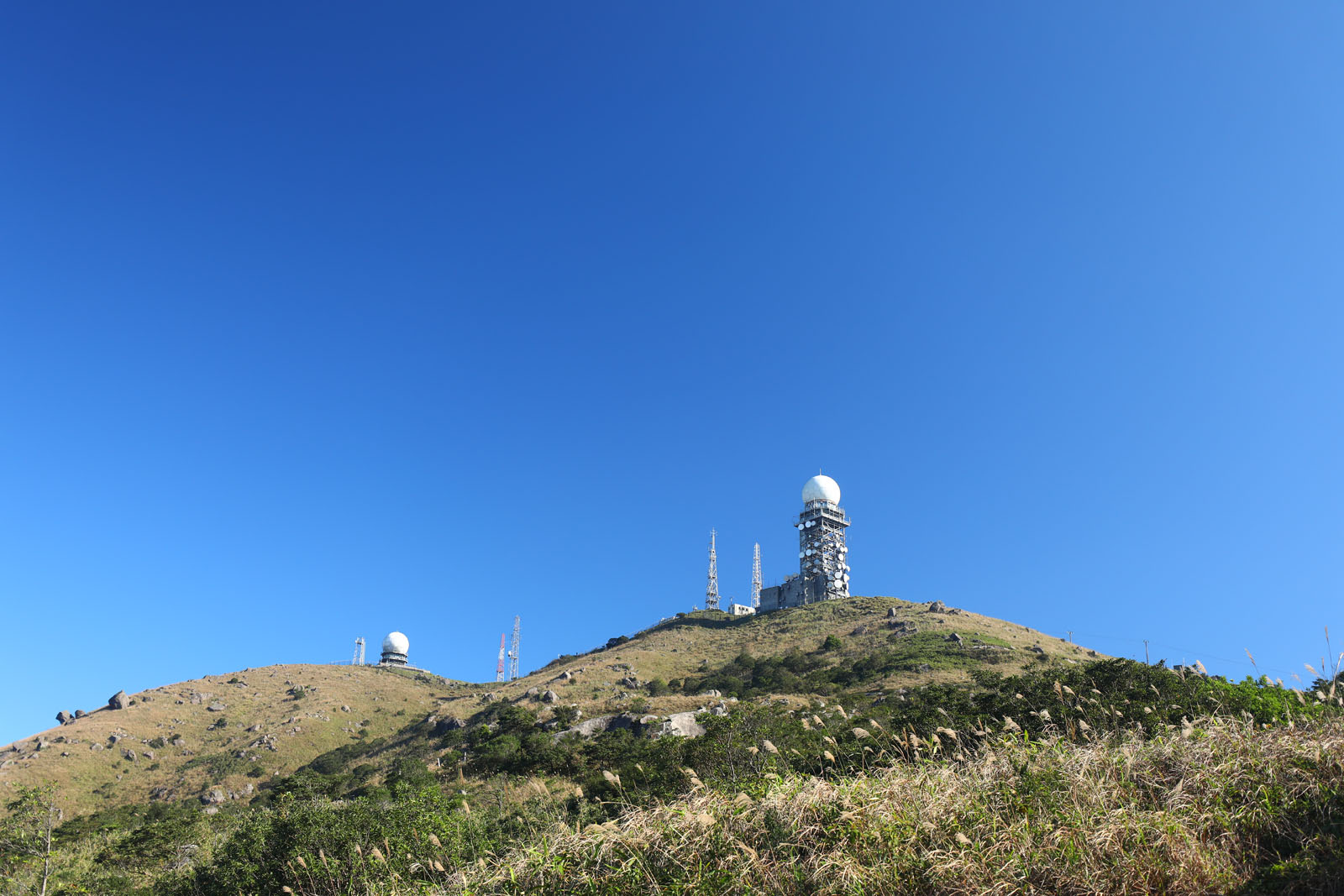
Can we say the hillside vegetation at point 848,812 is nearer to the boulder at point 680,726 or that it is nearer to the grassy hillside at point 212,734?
the boulder at point 680,726

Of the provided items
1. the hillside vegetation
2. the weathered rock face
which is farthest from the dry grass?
the weathered rock face

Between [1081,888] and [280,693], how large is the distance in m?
119

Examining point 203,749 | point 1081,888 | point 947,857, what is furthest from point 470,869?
point 203,749

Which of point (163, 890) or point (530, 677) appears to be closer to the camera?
point (163, 890)

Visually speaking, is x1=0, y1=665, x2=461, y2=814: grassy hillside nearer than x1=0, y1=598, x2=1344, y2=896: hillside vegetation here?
No

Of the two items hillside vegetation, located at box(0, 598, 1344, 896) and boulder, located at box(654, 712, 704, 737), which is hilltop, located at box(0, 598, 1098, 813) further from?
hillside vegetation, located at box(0, 598, 1344, 896)

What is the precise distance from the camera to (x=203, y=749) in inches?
3410

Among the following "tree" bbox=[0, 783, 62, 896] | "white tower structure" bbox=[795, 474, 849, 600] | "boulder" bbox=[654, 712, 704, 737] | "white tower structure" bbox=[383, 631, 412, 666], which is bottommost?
"tree" bbox=[0, 783, 62, 896]

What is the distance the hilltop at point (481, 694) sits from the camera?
69.1m

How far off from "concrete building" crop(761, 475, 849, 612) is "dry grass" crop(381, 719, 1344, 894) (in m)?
109

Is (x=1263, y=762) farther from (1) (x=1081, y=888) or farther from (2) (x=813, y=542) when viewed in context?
(2) (x=813, y=542)

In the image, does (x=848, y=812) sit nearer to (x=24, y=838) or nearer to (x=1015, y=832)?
(x=1015, y=832)

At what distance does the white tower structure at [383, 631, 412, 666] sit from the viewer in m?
135

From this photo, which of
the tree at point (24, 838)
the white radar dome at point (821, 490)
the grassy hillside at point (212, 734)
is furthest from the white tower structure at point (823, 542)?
the tree at point (24, 838)
